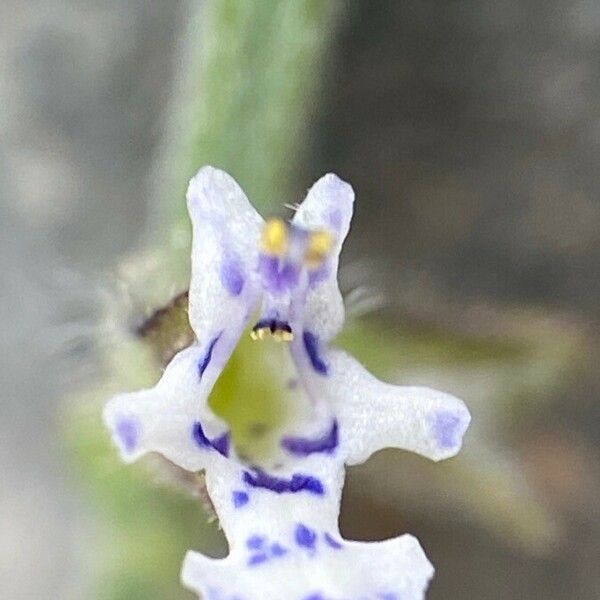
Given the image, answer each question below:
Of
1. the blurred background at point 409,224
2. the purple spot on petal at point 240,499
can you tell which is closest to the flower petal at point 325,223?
the purple spot on petal at point 240,499

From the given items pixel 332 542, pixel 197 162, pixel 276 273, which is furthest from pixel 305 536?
pixel 197 162

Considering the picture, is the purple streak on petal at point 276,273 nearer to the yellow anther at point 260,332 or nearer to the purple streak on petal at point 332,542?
the yellow anther at point 260,332

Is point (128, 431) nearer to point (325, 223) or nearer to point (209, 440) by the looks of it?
point (209, 440)

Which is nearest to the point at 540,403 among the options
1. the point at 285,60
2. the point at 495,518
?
the point at 495,518

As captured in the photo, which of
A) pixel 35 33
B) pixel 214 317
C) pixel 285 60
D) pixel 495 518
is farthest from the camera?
pixel 35 33

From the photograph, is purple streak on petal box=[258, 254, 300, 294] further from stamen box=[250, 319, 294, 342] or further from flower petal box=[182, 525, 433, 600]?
flower petal box=[182, 525, 433, 600]

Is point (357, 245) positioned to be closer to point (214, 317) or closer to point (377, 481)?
point (377, 481)
